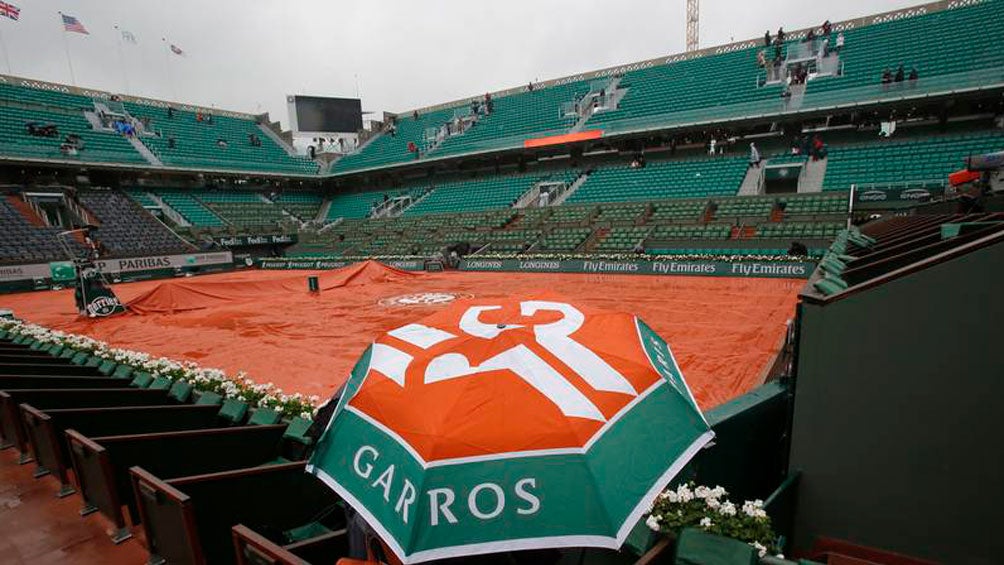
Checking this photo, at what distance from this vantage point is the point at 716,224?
23.1 m

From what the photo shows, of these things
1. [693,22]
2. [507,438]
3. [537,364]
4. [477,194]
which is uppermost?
[693,22]

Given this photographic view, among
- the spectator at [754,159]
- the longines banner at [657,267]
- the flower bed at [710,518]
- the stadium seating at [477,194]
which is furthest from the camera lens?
the stadium seating at [477,194]

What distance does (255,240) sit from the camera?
36.9 m

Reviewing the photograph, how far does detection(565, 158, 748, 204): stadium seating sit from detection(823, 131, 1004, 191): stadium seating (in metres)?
4.82

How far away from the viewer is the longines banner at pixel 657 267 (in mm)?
17311

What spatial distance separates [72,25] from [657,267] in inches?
1792

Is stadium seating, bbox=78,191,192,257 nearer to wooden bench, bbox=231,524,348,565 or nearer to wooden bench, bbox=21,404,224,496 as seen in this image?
wooden bench, bbox=21,404,224,496

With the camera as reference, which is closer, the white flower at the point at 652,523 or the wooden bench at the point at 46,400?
the white flower at the point at 652,523

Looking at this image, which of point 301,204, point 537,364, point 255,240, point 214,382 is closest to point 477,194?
point 255,240

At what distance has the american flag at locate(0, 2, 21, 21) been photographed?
2930 cm

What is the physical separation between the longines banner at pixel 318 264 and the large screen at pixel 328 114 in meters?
22.6

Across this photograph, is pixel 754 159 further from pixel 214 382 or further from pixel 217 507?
pixel 217 507

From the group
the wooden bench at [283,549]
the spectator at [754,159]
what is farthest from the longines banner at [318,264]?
the wooden bench at [283,549]

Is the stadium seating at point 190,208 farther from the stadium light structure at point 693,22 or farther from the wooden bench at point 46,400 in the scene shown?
the stadium light structure at point 693,22
